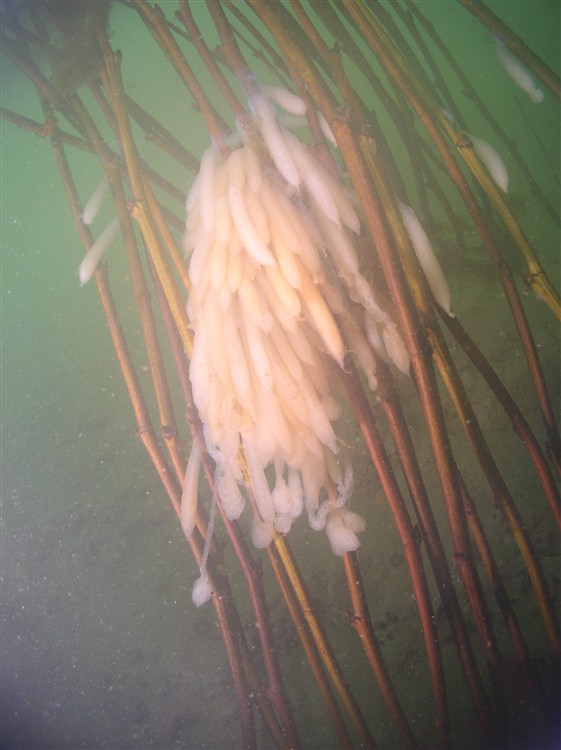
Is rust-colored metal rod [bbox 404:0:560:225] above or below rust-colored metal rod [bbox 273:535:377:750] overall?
above

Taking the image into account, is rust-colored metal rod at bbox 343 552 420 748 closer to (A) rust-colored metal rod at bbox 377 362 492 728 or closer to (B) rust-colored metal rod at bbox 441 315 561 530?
(A) rust-colored metal rod at bbox 377 362 492 728

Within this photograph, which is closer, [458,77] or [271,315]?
[271,315]

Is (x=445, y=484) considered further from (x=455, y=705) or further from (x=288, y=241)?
(x=455, y=705)

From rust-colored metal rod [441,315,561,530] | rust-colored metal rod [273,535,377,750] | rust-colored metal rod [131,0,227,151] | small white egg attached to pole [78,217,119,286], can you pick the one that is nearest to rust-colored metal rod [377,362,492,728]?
rust-colored metal rod [441,315,561,530]

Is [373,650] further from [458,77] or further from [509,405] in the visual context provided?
[458,77]

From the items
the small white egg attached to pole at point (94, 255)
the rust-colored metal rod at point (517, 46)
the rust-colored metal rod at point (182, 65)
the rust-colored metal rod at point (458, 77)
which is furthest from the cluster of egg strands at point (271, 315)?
the rust-colored metal rod at point (458, 77)

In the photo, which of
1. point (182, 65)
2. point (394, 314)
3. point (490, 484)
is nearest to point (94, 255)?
point (182, 65)

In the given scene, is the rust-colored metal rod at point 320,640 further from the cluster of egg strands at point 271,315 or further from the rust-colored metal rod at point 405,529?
the rust-colored metal rod at point 405,529

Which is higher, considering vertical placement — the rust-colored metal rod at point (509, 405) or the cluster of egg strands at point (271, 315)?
the cluster of egg strands at point (271, 315)

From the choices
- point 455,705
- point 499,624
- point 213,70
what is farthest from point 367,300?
point 455,705
